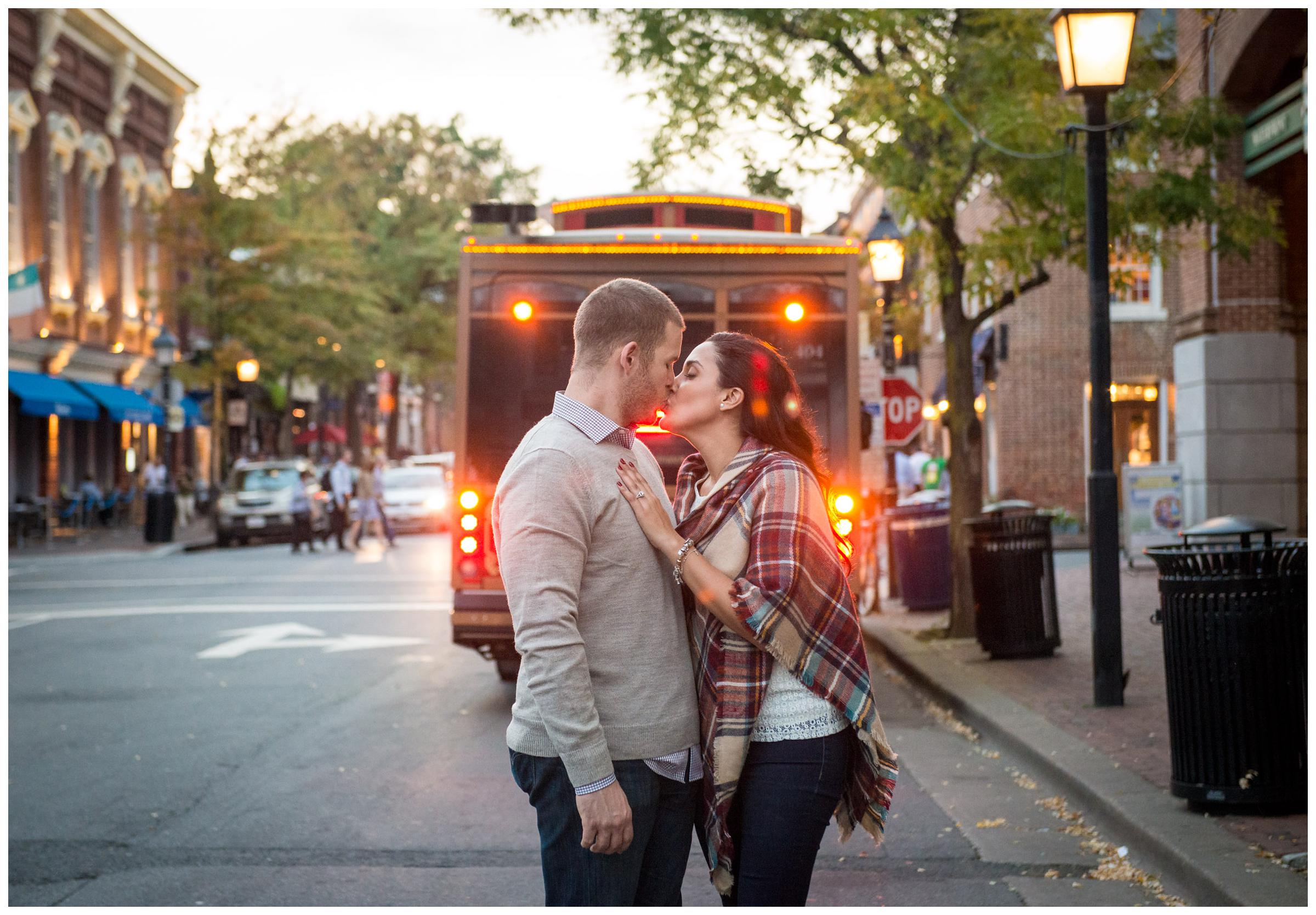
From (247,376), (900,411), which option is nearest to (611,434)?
(900,411)

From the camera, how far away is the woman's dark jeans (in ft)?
10.5

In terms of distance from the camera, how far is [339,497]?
2792 cm

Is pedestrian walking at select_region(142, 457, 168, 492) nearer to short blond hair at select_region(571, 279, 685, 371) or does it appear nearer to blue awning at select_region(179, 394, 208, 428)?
blue awning at select_region(179, 394, 208, 428)

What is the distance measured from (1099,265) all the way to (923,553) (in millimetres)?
6287

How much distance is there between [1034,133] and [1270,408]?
7173 mm

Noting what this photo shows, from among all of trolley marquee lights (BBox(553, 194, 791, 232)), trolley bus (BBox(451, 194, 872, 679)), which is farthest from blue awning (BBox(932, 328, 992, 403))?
trolley bus (BBox(451, 194, 872, 679))

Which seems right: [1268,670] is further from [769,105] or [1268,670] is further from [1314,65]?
[769,105]

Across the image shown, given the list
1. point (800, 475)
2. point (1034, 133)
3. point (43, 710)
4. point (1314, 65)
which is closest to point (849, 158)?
point (1034, 133)

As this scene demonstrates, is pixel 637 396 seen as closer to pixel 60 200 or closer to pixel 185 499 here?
pixel 60 200

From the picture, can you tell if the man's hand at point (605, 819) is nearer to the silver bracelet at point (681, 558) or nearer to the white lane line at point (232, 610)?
the silver bracelet at point (681, 558)

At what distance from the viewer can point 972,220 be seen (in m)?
33.7

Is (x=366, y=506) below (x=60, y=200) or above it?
below

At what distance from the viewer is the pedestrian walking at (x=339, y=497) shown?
27.6 metres

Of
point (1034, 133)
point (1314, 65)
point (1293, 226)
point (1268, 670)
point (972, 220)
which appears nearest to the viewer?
point (1268, 670)
